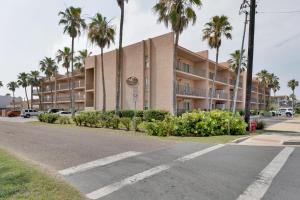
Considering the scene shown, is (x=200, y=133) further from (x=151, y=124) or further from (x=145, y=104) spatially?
(x=145, y=104)

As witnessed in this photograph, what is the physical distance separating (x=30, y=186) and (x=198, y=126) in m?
11.1

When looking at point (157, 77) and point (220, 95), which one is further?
point (220, 95)

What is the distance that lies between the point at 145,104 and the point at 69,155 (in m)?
22.8

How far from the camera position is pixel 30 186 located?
17.2 ft

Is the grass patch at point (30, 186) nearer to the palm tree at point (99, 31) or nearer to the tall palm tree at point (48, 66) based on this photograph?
the palm tree at point (99, 31)

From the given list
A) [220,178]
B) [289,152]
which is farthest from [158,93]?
[220,178]

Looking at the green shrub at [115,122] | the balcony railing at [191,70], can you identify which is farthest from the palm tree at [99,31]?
the green shrub at [115,122]

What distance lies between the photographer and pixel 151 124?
15.4m

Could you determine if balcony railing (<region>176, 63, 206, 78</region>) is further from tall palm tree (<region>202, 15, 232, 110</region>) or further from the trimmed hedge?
the trimmed hedge

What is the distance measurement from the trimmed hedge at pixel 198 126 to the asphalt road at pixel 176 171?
14.4 ft

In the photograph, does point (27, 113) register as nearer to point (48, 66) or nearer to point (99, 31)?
point (48, 66)

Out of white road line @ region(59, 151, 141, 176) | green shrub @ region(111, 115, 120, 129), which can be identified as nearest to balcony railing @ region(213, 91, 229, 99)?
green shrub @ region(111, 115, 120, 129)

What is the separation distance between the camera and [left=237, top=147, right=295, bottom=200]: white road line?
5.00 metres

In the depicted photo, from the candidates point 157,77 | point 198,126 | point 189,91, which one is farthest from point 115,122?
point 189,91
